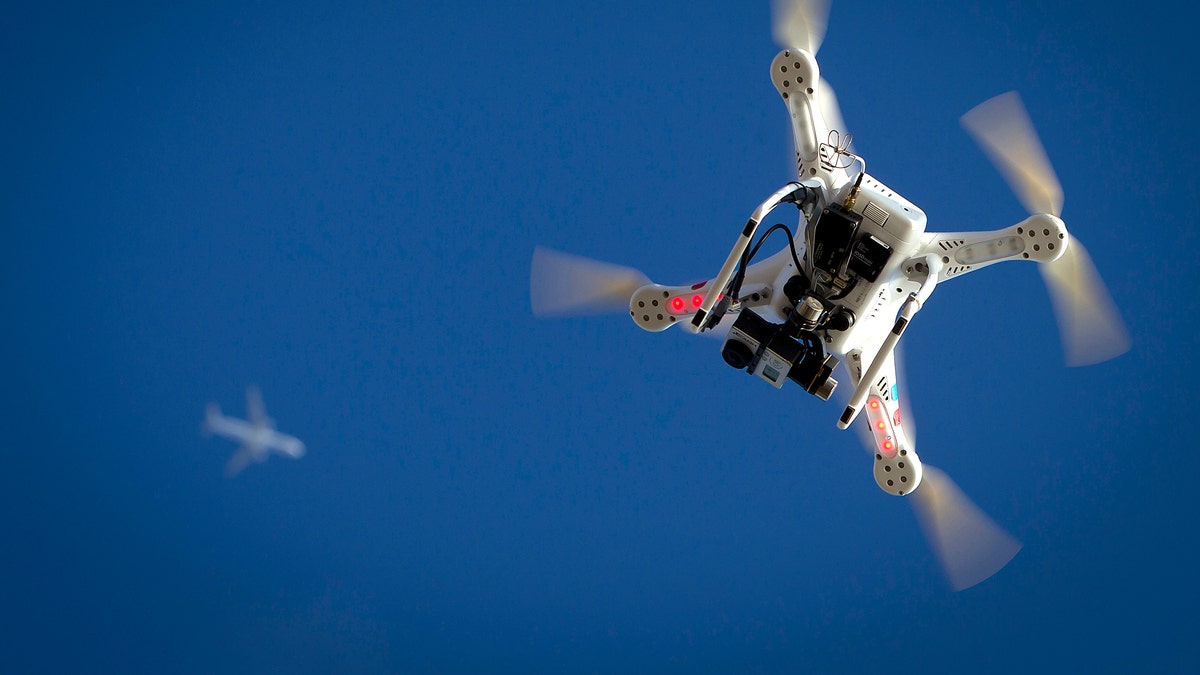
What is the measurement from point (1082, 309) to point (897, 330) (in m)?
1.08

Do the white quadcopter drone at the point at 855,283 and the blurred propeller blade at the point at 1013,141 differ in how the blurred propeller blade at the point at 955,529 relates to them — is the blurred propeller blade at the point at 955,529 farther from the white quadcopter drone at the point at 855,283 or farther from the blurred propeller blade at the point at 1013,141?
the blurred propeller blade at the point at 1013,141

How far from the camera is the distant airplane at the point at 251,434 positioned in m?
12.1

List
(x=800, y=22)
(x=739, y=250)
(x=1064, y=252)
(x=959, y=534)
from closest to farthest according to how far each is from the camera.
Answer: (x=739, y=250) → (x=1064, y=252) → (x=800, y=22) → (x=959, y=534)

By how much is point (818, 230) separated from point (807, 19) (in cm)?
128

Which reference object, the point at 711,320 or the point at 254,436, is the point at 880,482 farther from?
the point at 254,436

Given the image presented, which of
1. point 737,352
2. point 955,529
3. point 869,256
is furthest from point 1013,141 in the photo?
point 955,529

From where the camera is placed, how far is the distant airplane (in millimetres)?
12125

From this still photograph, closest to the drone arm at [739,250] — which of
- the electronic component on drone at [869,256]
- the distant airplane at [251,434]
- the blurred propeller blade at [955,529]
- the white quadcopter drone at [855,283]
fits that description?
the white quadcopter drone at [855,283]

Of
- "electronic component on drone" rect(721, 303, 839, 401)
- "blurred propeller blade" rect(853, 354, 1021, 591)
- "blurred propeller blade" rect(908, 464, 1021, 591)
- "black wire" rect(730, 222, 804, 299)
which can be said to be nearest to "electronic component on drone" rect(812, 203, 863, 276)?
"black wire" rect(730, 222, 804, 299)

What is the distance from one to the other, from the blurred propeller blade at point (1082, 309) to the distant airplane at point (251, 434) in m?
7.56

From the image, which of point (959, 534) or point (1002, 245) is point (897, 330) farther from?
point (959, 534)

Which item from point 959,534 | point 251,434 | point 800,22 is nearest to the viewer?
point 800,22

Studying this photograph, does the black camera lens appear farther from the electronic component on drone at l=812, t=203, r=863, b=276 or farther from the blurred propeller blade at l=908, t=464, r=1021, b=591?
the blurred propeller blade at l=908, t=464, r=1021, b=591

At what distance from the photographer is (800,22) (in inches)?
296
